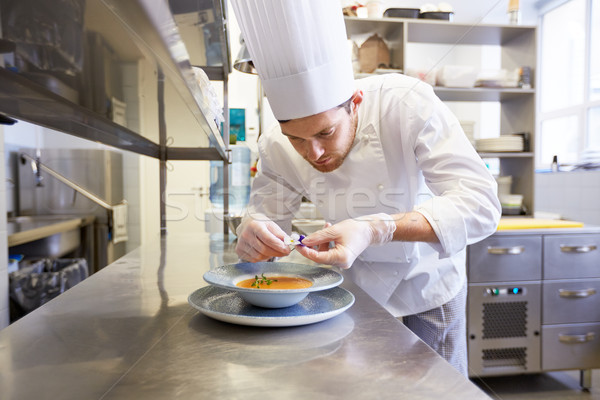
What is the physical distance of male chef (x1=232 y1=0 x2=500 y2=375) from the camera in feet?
3.24

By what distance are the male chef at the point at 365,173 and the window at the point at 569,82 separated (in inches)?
38.8

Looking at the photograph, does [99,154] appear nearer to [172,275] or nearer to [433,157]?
[172,275]

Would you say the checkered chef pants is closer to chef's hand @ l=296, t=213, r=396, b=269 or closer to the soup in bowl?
chef's hand @ l=296, t=213, r=396, b=269

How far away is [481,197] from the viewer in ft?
3.48

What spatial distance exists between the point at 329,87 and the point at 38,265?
2057mm

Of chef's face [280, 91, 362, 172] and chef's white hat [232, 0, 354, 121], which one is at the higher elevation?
chef's white hat [232, 0, 354, 121]

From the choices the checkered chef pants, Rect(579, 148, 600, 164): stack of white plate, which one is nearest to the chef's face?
the checkered chef pants

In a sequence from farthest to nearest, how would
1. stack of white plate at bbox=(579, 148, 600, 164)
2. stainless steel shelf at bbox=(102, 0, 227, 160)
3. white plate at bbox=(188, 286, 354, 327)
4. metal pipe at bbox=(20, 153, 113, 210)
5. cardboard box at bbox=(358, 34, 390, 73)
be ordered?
metal pipe at bbox=(20, 153, 113, 210) < cardboard box at bbox=(358, 34, 390, 73) < stack of white plate at bbox=(579, 148, 600, 164) < white plate at bbox=(188, 286, 354, 327) < stainless steel shelf at bbox=(102, 0, 227, 160)

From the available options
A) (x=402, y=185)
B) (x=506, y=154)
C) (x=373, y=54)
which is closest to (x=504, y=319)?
(x=506, y=154)

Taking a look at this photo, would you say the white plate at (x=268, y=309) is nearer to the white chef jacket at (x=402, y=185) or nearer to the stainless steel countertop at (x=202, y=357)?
the stainless steel countertop at (x=202, y=357)

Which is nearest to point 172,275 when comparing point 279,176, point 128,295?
point 128,295

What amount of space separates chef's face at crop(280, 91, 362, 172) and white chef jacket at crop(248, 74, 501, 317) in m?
0.07

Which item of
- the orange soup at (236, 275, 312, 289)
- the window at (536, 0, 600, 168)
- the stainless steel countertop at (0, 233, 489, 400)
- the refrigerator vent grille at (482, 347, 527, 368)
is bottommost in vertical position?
the refrigerator vent grille at (482, 347, 527, 368)

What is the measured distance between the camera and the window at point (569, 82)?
188 cm
